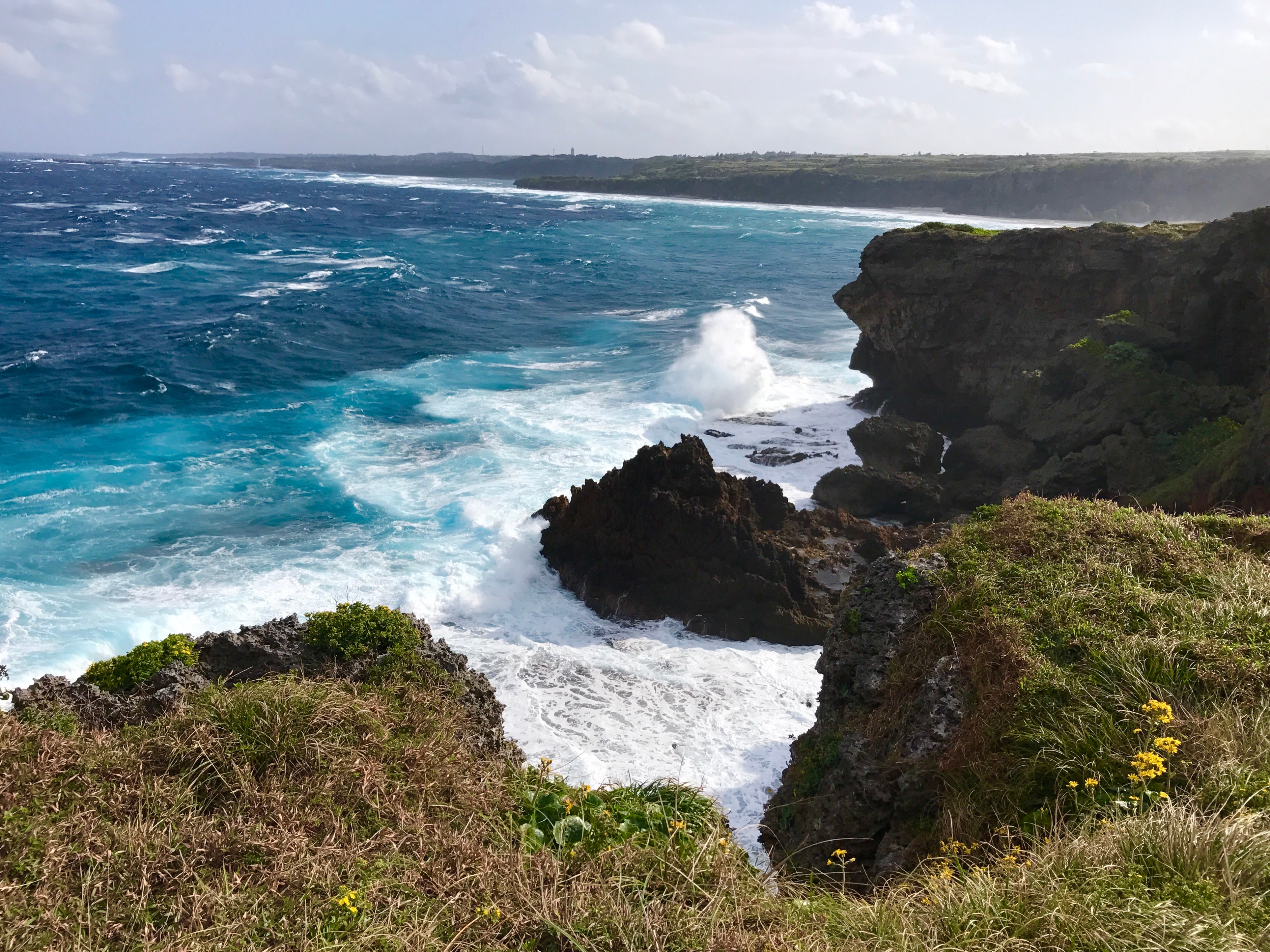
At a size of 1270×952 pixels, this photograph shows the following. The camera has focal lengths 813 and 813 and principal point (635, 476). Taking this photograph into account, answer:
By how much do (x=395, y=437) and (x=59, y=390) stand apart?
43.0 feet

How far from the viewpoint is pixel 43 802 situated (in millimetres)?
5488

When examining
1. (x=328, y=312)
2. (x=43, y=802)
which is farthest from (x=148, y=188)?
(x=43, y=802)

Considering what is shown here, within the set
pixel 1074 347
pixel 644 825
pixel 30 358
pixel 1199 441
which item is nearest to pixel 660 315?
pixel 1074 347

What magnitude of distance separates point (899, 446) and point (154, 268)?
5175 cm

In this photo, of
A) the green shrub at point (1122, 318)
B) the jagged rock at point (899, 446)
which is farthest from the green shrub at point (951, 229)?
the jagged rock at point (899, 446)

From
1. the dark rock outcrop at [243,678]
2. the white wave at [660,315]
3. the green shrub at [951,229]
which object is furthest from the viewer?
the white wave at [660,315]

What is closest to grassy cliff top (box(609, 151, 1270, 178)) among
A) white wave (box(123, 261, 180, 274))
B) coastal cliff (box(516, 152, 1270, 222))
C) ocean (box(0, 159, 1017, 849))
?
coastal cliff (box(516, 152, 1270, 222))

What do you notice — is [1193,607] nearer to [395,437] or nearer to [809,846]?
[809,846]

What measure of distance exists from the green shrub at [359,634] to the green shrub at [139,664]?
1.22m

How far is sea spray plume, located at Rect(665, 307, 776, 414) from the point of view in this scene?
3164 centimetres

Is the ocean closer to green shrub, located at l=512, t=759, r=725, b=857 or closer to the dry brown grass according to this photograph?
green shrub, located at l=512, t=759, r=725, b=857

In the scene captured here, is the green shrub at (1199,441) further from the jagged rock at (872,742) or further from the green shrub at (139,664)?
the green shrub at (139,664)

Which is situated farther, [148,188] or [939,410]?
[148,188]

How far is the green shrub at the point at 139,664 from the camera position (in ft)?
27.0
